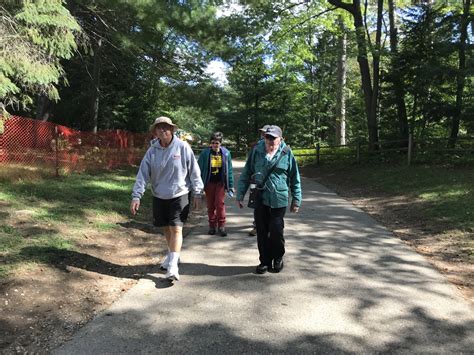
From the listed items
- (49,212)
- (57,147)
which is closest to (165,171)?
(49,212)

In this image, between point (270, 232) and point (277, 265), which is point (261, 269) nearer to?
point (277, 265)

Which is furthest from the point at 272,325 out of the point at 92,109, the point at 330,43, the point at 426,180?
the point at 330,43

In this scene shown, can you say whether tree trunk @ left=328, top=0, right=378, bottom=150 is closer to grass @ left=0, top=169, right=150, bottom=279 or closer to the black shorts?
grass @ left=0, top=169, right=150, bottom=279

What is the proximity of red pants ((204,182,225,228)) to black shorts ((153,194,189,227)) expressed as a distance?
2.24m

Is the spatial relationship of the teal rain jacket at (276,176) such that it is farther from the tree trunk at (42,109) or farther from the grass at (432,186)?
the tree trunk at (42,109)

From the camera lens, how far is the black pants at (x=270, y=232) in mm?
5176

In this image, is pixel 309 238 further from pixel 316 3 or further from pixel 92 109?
pixel 316 3

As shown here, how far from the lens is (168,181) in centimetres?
497

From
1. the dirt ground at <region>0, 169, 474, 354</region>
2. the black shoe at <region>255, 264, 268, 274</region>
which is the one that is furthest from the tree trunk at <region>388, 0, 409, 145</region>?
the black shoe at <region>255, 264, 268, 274</region>

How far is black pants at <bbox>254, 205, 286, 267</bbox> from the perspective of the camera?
5.18 m

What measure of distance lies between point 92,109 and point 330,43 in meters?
20.0

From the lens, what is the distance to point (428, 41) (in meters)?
19.0

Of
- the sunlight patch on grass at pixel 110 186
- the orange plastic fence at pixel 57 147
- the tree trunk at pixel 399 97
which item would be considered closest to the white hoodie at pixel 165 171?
the orange plastic fence at pixel 57 147

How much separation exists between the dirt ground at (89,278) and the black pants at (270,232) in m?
1.36
